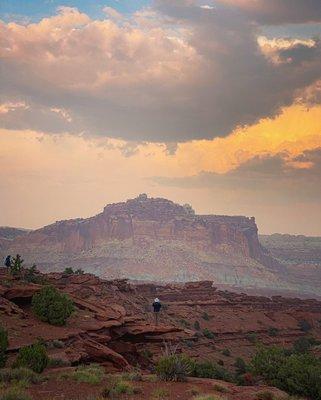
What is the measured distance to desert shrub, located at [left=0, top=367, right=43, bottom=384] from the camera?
40.7 feet

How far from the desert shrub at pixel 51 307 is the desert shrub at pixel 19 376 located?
365 inches

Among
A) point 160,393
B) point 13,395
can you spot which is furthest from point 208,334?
point 13,395

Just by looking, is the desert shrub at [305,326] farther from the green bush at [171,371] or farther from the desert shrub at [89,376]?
the desert shrub at [89,376]

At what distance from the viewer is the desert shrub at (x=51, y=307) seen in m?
22.5

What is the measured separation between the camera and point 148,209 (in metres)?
177

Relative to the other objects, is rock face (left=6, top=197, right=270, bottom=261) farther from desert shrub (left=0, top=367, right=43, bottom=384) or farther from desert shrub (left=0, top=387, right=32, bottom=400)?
desert shrub (left=0, top=387, right=32, bottom=400)

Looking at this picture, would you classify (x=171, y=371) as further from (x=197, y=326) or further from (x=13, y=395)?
(x=197, y=326)

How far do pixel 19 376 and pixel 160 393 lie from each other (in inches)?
181

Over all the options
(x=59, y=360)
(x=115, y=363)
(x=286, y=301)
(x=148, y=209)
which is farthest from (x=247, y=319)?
(x=148, y=209)

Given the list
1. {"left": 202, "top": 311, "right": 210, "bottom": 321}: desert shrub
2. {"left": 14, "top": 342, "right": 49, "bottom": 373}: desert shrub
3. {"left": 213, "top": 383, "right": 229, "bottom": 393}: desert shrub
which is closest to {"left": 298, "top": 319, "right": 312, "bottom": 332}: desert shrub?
{"left": 202, "top": 311, "right": 210, "bottom": 321}: desert shrub

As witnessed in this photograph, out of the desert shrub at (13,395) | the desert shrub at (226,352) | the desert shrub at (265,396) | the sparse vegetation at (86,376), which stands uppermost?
the desert shrub at (13,395)

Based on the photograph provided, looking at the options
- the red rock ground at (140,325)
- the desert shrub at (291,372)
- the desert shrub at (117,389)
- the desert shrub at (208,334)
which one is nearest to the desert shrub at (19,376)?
the red rock ground at (140,325)

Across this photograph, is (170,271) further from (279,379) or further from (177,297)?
(279,379)

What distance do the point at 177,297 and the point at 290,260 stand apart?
12088 cm
